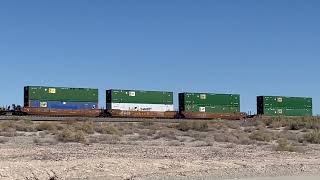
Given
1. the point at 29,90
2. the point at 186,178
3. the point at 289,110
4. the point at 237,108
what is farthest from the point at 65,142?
the point at 289,110

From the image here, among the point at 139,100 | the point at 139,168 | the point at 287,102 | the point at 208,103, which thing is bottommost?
the point at 139,168

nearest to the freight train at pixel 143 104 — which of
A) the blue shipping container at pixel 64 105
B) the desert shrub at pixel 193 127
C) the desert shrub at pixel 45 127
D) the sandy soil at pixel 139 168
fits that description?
the blue shipping container at pixel 64 105

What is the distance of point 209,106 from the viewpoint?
84.4 m

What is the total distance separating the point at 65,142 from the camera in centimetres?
3078

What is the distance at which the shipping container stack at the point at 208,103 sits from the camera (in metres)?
82.7

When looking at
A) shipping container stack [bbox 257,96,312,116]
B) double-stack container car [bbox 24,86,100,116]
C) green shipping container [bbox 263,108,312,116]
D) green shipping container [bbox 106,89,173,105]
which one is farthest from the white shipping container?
green shipping container [bbox 263,108,312,116]

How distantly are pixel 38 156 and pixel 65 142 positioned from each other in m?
10.5

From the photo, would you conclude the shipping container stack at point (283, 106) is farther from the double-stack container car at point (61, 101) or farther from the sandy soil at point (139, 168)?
the sandy soil at point (139, 168)

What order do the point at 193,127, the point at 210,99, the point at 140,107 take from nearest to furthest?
the point at 193,127 → the point at 140,107 → the point at 210,99

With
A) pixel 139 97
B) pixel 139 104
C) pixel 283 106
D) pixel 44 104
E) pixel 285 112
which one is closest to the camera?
pixel 44 104

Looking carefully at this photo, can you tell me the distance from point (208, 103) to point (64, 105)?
20.7 m

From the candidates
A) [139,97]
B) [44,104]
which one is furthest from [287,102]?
[44,104]

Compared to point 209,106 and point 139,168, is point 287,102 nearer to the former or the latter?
point 209,106

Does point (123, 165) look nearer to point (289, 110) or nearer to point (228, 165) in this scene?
point (228, 165)
